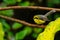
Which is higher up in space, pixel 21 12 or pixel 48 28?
pixel 48 28

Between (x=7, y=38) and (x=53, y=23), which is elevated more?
(x=53, y=23)

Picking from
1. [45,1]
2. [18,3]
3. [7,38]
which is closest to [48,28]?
[7,38]

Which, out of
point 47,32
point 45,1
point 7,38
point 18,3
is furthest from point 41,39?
point 45,1

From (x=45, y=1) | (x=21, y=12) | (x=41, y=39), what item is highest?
(x=41, y=39)

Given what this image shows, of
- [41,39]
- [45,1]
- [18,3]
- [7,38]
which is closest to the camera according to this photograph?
[41,39]

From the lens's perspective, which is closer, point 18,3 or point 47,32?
point 47,32

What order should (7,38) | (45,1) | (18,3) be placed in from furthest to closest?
(45,1)
(18,3)
(7,38)

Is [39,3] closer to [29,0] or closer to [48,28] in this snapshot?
[29,0]

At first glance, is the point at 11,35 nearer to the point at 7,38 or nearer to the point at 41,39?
the point at 7,38

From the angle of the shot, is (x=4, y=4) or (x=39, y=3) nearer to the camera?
(x=4, y=4)

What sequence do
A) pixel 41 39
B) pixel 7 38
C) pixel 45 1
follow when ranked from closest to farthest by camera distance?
pixel 41 39
pixel 7 38
pixel 45 1
